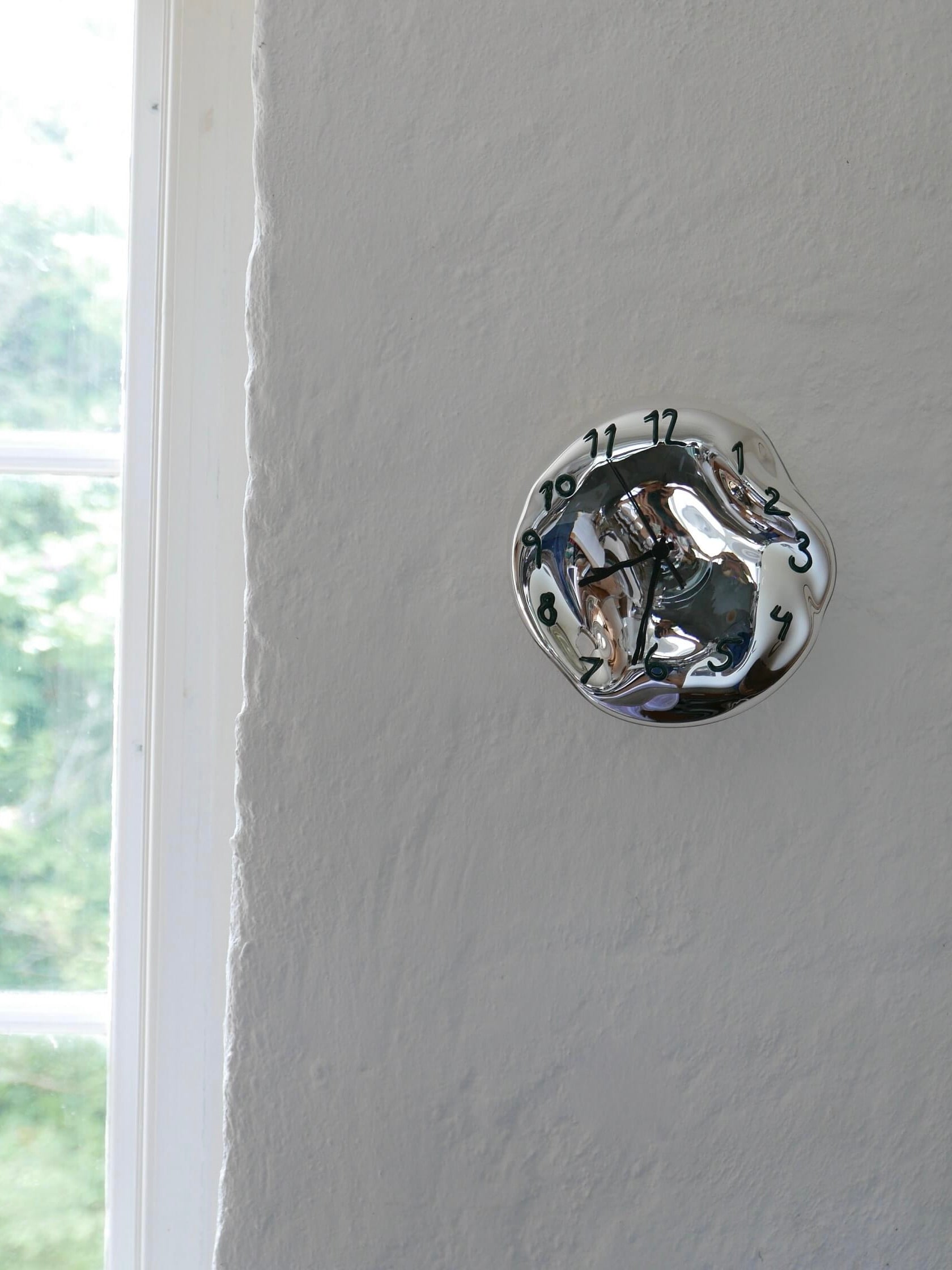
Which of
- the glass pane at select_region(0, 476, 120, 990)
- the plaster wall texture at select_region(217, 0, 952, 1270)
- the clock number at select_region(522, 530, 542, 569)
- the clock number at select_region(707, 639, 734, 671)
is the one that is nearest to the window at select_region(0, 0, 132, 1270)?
the glass pane at select_region(0, 476, 120, 990)


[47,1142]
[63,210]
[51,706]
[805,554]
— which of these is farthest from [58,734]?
[805,554]

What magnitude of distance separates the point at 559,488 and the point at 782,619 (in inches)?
6.9

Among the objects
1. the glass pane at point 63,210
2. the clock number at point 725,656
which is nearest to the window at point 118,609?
the glass pane at point 63,210

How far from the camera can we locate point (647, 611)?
2.00 ft

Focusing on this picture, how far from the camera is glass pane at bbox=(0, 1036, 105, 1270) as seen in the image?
924mm

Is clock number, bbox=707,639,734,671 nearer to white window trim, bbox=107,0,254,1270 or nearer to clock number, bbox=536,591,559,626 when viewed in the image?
clock number, bbox=536,591,559,626

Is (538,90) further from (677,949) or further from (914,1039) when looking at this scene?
(914,1039)

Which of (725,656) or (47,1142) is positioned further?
(47,1142)

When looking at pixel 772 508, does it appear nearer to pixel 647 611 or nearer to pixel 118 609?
pixel 647 611

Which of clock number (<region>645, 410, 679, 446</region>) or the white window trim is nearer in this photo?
clock number (<region>645, 410, 679, 446</region>)

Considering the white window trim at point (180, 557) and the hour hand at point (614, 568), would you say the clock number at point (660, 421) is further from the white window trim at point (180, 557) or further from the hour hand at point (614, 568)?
the white window trim at point (180, 557)

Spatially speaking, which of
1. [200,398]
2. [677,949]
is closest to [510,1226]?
[677,949]

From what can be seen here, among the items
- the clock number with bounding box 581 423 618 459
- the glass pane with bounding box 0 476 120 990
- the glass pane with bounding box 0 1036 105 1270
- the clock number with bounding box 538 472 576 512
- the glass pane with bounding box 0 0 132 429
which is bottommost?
the glass pane with bounding box 0 1036 105 1270

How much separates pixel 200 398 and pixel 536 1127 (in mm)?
720
